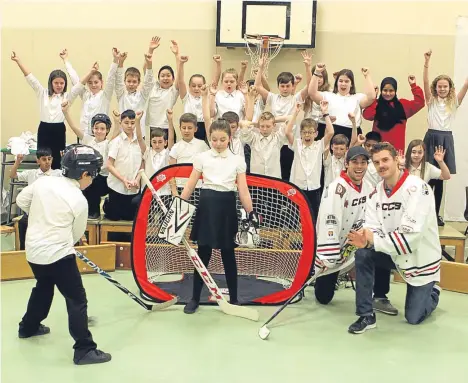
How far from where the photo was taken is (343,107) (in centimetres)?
490

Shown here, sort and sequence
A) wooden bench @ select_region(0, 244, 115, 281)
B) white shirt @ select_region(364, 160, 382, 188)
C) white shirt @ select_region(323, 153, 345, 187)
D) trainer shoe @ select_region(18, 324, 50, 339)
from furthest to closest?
white shirt @ select_region(323, 153, 345, 187) < white shirt @ select_region(364, 160, 382, 188) < wooden bench @ select_region(0, 244, 115, 281) < trainer shoe @ select_region(18, 324, 50, 339)

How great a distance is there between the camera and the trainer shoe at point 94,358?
2834mm

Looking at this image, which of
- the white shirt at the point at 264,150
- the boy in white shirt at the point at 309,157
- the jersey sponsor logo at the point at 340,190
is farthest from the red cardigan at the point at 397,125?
the jersey sponsor logo at the point at 340,190

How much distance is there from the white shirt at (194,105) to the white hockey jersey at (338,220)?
5.30 feet

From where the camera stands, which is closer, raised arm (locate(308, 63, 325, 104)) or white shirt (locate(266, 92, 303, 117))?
raised arm (locate(308, 63, 325, 104))

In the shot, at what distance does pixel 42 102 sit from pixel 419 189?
133 inches

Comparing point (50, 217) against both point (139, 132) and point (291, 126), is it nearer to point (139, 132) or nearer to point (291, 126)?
point (139, 132)

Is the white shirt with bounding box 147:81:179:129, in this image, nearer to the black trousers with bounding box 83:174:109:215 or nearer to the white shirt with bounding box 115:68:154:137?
the white shirt with bounding box 115:68:154:137

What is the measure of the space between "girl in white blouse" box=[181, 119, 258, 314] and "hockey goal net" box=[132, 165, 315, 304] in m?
0.21

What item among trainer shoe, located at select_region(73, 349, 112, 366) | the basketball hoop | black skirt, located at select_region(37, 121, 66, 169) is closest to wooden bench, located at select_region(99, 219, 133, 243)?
black skirt, located at select_region(37, 121, 66, 169)

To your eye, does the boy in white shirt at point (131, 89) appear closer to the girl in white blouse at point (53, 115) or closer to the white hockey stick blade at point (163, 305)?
the girl in white blouse at point (53, 115)

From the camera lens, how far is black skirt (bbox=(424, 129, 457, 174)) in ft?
17.0

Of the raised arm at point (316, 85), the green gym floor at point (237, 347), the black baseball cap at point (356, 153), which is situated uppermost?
the raised arm at point (316, 85)

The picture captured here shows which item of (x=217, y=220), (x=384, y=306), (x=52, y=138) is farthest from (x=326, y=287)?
(x=52, y=138)
